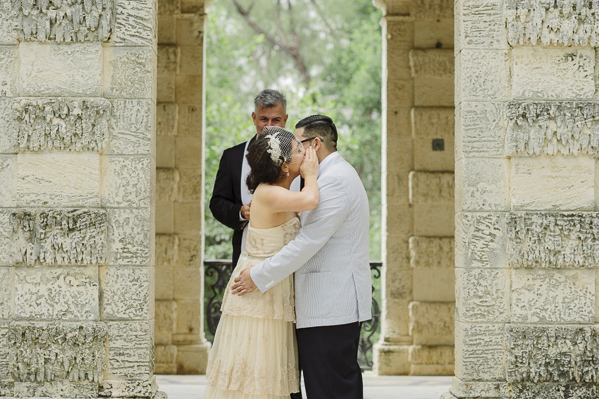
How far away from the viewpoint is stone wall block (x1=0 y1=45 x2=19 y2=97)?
4453mm

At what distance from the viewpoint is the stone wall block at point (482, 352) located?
14.2 feet

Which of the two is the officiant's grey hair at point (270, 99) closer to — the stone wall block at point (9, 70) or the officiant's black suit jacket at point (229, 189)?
the officiant's black suit jacket at point (229, 189)

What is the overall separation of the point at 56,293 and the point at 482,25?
3.10 metres

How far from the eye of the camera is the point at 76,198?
14.4ft

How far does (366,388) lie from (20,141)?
10.8 feet

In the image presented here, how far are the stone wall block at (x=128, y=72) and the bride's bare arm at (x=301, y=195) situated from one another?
3.77 feet

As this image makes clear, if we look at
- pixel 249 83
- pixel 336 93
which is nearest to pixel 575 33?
pixel 336 93

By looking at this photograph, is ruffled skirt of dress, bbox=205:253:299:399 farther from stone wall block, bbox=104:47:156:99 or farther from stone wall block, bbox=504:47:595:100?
stone wall block, bbox=504:47:595:100

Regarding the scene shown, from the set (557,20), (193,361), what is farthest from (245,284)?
(193,361)

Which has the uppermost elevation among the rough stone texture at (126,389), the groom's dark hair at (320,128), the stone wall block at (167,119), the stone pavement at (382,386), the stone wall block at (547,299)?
the stone wall block at (167,119)

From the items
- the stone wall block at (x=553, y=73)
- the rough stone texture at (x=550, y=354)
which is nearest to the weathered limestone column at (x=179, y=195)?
the rough stone texture at (x=550, y=354)

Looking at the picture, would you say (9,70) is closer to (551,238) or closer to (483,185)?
(483,185)

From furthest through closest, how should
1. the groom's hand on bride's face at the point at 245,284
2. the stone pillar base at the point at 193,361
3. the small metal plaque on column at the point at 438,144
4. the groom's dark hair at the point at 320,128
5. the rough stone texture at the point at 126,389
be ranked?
the small metal plaque on column at the point at 438,144 < the stone pillar base at the point at 193,361 < the rough stone texture at the point at 126,389 < the groom's dark hair at the point at 320,128 < the groom's hand on bride's face at the point at 245,284

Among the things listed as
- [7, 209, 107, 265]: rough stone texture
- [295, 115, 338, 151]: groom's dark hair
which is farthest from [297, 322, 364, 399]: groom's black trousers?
[7, 209, 107, 265]: rough stone texture
